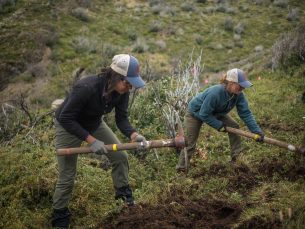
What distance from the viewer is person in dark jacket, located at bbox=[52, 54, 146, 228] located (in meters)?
3.79

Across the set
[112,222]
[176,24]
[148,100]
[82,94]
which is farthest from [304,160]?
[176,24]

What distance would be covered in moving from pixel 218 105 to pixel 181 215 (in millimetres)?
1816

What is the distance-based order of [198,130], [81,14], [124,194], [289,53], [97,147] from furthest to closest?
1. [81,14]
2. [289,53]
3. [198,130]
4. [124,194]
5. [97,147]

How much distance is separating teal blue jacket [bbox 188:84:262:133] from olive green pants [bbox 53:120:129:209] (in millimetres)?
1410

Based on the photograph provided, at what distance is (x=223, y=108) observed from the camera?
17.7 ft

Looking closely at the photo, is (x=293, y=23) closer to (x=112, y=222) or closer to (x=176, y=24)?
(x=176, y=24)

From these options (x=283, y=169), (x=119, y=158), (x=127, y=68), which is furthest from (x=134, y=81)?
(x=283, y=169)

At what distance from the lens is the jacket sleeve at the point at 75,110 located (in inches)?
148

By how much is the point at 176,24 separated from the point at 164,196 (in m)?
15.8

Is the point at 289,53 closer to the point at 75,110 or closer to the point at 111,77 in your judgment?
the point at 111,77

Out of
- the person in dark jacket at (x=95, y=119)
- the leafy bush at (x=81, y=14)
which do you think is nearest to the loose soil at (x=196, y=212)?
the person in dark jacket at (x=95, y=119)

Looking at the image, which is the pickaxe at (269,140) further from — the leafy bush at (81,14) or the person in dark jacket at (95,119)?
the leafy bush at (81,14)

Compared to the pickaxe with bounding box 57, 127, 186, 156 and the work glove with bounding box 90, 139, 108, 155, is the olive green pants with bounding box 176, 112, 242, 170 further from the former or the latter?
the work glove with bounding box 90, 139, 108, 155

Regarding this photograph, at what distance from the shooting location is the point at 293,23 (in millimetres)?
18609
